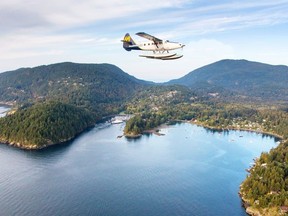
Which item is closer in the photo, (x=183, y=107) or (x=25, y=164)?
(x=25, y=164)

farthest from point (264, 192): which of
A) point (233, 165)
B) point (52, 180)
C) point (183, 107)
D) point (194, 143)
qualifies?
point (183, 107)

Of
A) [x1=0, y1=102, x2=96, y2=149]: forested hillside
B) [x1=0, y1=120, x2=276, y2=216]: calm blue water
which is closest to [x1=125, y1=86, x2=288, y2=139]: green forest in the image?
[x1=0, y1=120, x2=276, y2=216]: calm blue water

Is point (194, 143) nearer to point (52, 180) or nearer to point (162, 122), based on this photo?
point (162, 122)

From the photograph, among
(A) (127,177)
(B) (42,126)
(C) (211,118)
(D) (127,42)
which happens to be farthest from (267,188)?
(C) (211,118)

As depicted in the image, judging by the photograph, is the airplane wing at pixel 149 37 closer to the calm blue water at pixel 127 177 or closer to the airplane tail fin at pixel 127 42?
the airplane tail fin at pixel 127 42

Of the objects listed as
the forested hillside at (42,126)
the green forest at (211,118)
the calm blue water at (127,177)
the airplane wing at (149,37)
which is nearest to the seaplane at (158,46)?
the airplane wing at (149,37)
